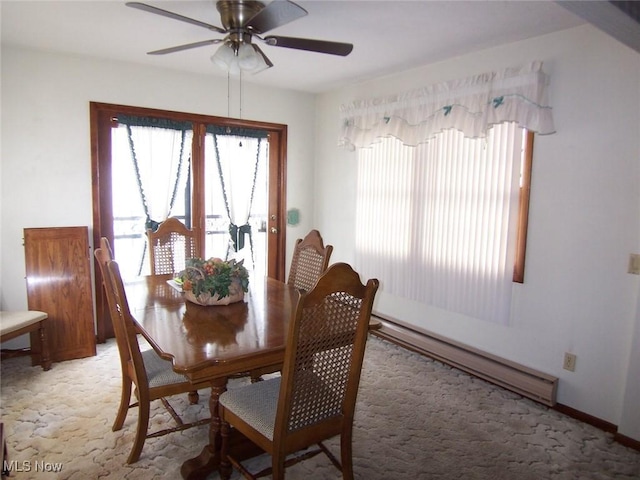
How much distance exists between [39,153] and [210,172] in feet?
4.61

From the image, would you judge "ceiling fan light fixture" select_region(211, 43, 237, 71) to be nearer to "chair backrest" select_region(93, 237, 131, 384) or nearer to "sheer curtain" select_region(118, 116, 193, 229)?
"chair backrest" select_region(93, 237, 131, 384)

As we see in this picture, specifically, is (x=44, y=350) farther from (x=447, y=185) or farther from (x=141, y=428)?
(x=447, y=185)

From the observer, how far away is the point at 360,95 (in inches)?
165

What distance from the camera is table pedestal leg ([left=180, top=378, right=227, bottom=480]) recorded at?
1.96 metres

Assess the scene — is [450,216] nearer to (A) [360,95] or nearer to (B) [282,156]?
(A) [360,95]

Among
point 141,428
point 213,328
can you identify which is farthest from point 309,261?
point 141,428

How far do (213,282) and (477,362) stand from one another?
2.02m

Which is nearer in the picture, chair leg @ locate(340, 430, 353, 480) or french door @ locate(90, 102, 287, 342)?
chair leg @ locate(340, 430, 353, 480)

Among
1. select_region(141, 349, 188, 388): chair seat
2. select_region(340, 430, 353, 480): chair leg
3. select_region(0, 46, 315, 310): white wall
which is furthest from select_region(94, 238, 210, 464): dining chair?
select_region(0, 46, 315, 310): white wall

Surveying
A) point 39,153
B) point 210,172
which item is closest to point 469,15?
point 210,172

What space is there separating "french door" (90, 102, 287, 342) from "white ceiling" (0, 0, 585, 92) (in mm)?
637

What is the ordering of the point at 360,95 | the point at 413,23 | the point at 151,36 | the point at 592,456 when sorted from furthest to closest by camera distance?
the point at 360,95
the point at 151,36
the point at 413,23
the point at 592,456

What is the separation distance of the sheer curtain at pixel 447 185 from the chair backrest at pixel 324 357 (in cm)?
172

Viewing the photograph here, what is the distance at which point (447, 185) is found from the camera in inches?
133
